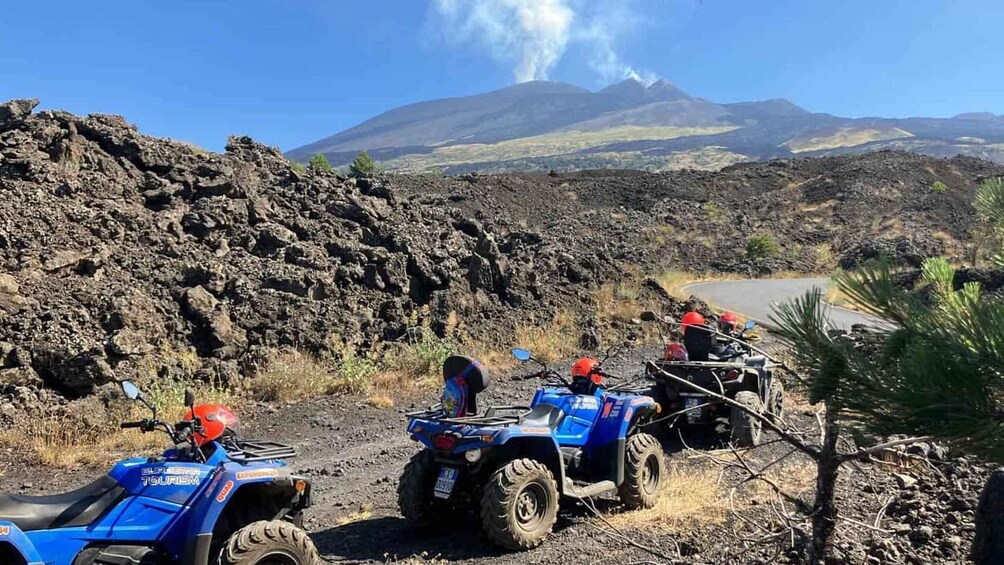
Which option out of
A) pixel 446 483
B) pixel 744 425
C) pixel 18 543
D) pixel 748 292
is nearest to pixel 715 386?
pixel 744 425

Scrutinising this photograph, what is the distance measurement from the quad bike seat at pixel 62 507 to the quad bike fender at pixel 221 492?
1.45ft

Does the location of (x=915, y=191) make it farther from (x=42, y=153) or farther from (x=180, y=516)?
(x=180, y=516)

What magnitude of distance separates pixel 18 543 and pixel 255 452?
4.04ft

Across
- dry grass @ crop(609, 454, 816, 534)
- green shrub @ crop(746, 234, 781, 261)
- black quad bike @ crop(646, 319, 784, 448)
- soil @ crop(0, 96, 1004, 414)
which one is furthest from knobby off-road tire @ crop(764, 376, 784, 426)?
green shrub @ crop(746, 234, 781, 261)

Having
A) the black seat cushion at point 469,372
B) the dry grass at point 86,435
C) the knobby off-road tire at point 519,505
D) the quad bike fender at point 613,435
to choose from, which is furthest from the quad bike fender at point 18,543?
the dry grass at point 86,435

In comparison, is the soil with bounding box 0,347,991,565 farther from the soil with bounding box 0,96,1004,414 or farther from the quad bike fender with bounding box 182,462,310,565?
the soil with bounding box 0,96,1004,414

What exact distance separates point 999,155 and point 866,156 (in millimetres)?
110671

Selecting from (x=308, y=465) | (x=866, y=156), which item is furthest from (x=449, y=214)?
(x=866, y=156)

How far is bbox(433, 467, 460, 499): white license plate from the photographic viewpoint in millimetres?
5141

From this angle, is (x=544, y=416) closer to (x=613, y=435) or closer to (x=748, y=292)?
(x=613, y=435)

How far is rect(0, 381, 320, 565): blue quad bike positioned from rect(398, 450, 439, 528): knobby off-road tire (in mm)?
1169

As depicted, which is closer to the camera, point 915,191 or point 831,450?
→ point 831,450

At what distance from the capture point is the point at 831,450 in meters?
2.96

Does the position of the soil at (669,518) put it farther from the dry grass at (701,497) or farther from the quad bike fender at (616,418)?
the quad bike fender at (616,418)
